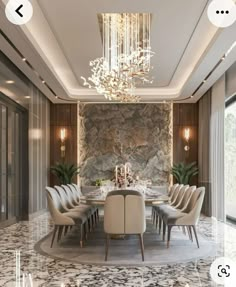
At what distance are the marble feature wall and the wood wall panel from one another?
0.25m

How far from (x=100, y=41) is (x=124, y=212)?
3434 millimetres

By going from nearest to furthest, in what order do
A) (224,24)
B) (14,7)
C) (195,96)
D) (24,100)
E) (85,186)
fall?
(14,7) < (224,24) < (24,100) < (195,96) < (85,186)

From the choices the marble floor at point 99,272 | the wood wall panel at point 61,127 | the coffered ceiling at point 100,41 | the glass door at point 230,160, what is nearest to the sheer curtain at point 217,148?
the glass door at point 230,160

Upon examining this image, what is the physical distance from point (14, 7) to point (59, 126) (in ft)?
24.0

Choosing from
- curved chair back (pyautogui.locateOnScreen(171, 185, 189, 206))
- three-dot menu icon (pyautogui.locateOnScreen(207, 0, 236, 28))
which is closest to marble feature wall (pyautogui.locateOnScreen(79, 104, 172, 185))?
curved chair back (pyautogui.locateOnScreen(171, 185, 189, 206))

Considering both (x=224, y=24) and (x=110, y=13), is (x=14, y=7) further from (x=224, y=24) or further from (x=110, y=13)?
(x=224, y=24)

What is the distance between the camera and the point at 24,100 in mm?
9312

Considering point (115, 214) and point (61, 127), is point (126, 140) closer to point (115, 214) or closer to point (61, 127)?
point (61, 127)

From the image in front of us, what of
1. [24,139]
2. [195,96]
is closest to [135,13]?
[24,139]

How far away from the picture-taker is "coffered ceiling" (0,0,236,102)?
5.74 meters

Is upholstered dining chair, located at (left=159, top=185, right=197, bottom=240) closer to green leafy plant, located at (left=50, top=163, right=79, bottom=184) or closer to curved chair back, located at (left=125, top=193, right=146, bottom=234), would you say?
curved chair back, located at (left=125, top=193, right=146, bottom=234)

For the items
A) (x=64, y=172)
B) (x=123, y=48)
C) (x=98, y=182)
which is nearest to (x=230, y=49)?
(x=123, y=48)

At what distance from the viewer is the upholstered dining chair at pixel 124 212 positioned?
5387mm

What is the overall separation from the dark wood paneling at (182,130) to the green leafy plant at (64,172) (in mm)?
3010
